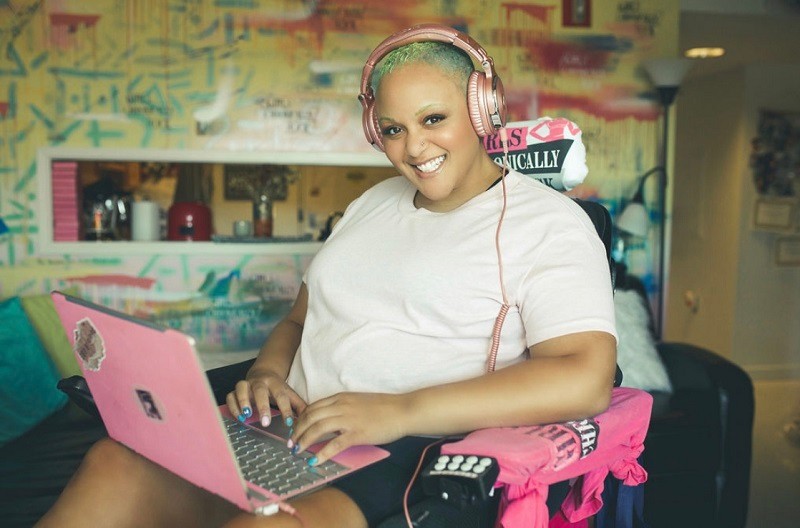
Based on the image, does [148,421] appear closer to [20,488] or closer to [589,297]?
[589,297]

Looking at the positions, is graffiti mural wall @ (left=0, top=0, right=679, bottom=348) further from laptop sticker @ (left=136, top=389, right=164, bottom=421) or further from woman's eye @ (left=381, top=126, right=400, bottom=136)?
laptop sticker @ (left=136, top=389, right=164, bottom=421)

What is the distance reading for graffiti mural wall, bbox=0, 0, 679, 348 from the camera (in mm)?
3092

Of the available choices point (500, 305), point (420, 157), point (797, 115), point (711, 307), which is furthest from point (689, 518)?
point (797, 115)

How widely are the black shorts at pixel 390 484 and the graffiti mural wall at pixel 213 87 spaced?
2159 mm

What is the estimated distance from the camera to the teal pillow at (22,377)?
7.77 feet

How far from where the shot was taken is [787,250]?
5223 millimetres

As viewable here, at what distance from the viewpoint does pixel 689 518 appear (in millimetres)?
2453

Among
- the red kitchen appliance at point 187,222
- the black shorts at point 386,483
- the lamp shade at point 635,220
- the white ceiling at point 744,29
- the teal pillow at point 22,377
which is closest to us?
the black shorts at point 386,483

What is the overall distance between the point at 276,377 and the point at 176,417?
49cm

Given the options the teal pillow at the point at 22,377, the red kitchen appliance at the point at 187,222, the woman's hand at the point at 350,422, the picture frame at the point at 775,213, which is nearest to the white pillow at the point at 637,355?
the woman's hand at the point at 350,422

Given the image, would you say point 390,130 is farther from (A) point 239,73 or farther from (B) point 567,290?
(A) point 239,73

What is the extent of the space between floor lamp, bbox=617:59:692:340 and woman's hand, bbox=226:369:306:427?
8.05 feet

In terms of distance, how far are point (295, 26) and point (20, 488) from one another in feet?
7.01

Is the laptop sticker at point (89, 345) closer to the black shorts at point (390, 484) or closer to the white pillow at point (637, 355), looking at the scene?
the black shorts at point (390, 484)
